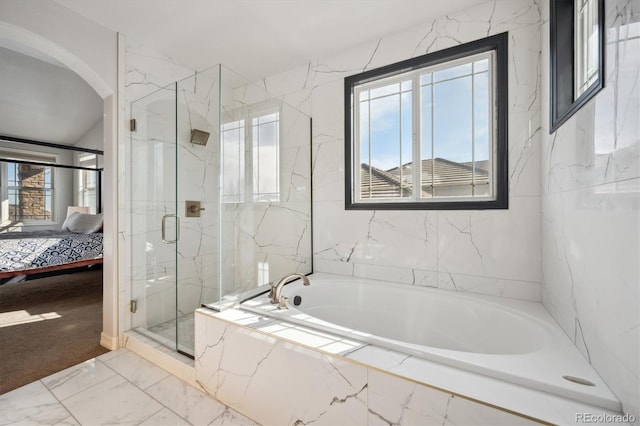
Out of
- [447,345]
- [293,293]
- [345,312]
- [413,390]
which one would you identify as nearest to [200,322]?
[293,293]

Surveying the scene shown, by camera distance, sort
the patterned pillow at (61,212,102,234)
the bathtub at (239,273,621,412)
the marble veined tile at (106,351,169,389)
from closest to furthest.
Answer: the bathtub at (239,273,621,412) < the marble veined tile at (106,351,169,389) < the patterned pillow at (61,212,102,234)

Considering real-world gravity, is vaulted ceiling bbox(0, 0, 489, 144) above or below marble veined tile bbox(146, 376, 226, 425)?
above

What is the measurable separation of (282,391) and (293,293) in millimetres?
743

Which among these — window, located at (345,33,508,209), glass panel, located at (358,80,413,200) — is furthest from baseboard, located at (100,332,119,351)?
glass panel, located at (358,80,413,200)

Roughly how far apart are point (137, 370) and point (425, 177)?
2.44 meters

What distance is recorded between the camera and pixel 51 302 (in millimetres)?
3109

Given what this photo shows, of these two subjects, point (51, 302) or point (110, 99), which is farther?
point (51, 302)

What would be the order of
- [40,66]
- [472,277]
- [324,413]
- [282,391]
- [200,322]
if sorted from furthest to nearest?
[40,66] < [472,277] < [200,322] < [282,391] < [324,413]

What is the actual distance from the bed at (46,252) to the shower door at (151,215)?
187 centimetres

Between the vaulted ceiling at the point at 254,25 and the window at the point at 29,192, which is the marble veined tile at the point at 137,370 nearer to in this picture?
the vaulted ceiling at the point at 254,25

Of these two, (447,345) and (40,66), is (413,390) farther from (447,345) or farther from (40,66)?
(40,66)

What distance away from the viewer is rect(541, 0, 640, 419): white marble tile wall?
30.6 inches

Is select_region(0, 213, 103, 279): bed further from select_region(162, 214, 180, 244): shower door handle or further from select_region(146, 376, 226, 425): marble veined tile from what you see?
select_region(146, 376, 226, 425): marble veined tile

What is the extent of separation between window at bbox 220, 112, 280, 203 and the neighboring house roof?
30.8 inches
